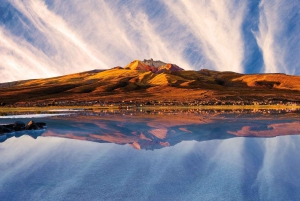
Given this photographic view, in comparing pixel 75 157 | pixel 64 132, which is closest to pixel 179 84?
pixel 64 132

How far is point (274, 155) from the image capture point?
15.6m

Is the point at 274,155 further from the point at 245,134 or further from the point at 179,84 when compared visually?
the point at 179,84

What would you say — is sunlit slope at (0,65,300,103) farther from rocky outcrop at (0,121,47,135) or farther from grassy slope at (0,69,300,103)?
rocky outcrop at (0,121,47,135)

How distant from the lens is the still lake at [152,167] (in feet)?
32.7

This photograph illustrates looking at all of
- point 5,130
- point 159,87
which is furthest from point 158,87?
point 5,130

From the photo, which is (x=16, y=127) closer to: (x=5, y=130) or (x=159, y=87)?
(x=5, y=130)

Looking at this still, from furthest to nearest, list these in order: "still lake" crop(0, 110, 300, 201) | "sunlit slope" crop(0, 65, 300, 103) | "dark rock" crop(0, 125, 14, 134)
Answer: "sunlit slope" crop(0, 65, 300, 103)
"dark rock" crop(0, 125, 14, 134)
"still lake" crop(0, 110, 300, 201)

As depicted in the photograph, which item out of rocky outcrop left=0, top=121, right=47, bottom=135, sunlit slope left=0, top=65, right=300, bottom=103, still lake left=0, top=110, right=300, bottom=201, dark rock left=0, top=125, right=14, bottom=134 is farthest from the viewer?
sunlit slope left=0, top=65, right=300, bottom=103

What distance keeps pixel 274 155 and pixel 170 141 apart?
19.4ft

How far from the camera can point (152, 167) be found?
1319cm

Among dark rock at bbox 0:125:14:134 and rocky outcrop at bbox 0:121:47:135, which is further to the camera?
rocky outcrop at bbox 0:121:47:135

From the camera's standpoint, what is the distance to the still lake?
9.98m

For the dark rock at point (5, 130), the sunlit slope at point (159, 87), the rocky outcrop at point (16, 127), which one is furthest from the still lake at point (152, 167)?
the sunlit slope at point (159, 87)

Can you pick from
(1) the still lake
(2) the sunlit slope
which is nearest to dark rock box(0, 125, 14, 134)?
(1) the still lake
